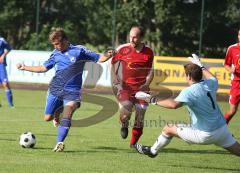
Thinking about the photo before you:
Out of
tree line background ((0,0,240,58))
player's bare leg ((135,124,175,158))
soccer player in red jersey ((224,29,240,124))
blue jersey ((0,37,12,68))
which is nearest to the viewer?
player's bare leg ((135,124,175,158))

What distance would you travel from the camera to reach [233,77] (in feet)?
47.2

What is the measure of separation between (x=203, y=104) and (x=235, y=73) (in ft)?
16.8

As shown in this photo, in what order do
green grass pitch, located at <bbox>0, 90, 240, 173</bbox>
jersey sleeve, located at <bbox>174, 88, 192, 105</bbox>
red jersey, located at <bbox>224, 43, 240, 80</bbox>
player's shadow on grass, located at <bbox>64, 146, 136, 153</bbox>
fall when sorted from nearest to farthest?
jersey sleeve, located at <bbox>174, 88, 192, 105</bbox> < green grass pitch, located at <bbox>0, 90, 240, 173</bbox> < player's shadow on grass, located at <bbox>64, 146, 136, 153</bbox> < red jersey, located at <bbox>224, 43, 240, 80</bbox>

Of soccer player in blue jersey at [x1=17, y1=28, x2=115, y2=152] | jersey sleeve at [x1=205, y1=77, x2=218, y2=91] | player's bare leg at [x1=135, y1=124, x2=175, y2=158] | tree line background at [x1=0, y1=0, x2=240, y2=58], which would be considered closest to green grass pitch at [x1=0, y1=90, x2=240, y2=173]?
player's bare leg at [x1=135, y1=124, x2=175, y2=158]

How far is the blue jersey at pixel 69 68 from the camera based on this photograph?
461 inches

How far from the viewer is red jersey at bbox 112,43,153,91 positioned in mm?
12016

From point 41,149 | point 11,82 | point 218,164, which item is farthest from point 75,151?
point 11,82

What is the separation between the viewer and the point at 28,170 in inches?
373

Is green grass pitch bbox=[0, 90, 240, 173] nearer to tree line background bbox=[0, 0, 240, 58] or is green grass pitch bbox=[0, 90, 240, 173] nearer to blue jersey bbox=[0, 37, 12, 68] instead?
blue jersey bbox=[0, 37, 12, 68]

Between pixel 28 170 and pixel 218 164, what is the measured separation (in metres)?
3.10

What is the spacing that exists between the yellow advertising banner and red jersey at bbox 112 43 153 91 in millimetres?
13749

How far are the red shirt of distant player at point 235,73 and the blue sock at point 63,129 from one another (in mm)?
4256

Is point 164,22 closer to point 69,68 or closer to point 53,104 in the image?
point 69,68

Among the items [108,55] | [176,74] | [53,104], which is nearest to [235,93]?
[108,55]
